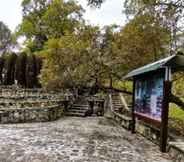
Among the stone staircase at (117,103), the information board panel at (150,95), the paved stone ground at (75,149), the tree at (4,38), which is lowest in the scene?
the paved stone ground at (75,149)

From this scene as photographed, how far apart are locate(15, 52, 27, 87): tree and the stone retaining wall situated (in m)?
10.6

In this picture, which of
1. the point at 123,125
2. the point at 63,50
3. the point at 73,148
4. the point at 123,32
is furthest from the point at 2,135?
the point at 123,32

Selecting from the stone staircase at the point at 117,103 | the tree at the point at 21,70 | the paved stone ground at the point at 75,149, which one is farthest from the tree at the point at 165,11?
the tree at the point at 21,70

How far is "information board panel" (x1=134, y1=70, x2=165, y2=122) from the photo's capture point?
6797 millimetres

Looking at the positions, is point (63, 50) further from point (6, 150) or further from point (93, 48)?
point (6, 150)

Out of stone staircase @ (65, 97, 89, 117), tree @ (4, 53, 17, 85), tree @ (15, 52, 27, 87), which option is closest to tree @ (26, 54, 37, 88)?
tree @ (15, 52, 27, 87)

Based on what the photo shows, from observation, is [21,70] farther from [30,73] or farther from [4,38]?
[4,38]

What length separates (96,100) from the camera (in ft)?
57.0

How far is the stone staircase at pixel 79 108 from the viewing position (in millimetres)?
15961

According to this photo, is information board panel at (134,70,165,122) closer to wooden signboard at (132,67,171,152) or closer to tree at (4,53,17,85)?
wooden signboard at (132,67,171,152)

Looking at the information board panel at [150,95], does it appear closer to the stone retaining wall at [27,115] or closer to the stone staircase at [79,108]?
the stone retaining wall at [27,115]

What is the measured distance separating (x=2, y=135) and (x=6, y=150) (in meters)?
2.14

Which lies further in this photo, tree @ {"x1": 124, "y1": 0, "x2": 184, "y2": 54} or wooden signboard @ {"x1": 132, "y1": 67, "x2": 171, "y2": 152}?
tree @ {"x1": 124, "y1": 0, "x2": 184, "y2": 54}

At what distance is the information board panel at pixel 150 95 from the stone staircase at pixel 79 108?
718cm
